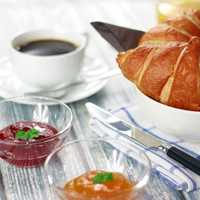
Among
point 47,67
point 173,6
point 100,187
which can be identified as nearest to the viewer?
point 100,187

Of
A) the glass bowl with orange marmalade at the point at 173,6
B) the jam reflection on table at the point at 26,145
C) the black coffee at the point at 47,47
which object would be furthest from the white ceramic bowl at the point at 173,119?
the glass bowl with orange marmalade at the point at 173,6

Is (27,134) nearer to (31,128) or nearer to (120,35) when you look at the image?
(31,128)

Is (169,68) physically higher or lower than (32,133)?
higher

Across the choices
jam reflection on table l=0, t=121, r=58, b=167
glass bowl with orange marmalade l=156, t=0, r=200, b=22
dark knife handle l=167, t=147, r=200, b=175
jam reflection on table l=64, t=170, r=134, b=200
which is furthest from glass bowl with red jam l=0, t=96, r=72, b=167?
glass bowl with orange marmalade l=156, t=0, r=200, b=22

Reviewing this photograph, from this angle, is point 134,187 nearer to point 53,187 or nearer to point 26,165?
point 53,187

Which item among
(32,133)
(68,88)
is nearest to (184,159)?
(32,133)

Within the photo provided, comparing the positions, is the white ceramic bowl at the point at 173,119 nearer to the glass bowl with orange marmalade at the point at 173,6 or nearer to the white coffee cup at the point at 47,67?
the white coffee cup at the point at 47,67
